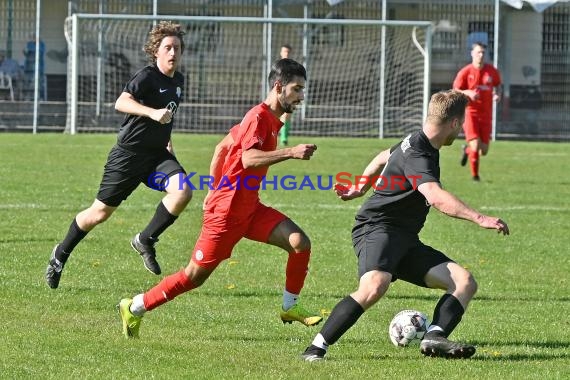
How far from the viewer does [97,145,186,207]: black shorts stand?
8500 millimetres

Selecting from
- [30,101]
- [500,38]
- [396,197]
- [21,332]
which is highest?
[500,38]

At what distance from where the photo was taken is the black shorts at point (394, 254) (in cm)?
627

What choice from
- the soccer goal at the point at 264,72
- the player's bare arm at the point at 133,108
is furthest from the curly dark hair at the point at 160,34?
the soccer goal at the point at 264,72

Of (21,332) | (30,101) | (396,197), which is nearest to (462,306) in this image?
(396,197)

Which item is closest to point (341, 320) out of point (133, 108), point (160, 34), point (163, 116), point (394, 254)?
point (394, 254)

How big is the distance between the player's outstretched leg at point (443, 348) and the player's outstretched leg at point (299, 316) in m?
0.81

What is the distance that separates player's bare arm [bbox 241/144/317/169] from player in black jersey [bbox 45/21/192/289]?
2132mm

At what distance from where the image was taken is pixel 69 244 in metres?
8.39

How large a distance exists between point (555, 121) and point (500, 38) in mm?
2664

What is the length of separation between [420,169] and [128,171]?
301 cm

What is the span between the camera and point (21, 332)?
22.1ft

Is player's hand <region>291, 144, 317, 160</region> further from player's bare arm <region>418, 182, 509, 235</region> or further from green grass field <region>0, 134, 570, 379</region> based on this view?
green grass field <region>0, 134, 570, 379</region>

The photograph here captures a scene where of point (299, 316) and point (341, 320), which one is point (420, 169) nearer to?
point (341, 320)

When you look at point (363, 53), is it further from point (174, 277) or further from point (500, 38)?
point (174, 277)
